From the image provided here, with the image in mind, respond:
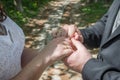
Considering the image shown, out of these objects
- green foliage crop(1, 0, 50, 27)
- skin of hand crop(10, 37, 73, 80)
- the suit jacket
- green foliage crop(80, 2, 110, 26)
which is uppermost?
the suit jacket

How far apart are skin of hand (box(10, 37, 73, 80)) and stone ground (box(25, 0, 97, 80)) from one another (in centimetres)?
472

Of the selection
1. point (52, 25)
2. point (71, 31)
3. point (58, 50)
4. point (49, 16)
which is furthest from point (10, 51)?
point (49, 16)

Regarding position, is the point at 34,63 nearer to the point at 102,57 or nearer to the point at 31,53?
the point at 31,53

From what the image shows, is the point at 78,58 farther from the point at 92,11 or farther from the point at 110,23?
the point at 92,11

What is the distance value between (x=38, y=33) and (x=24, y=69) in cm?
857

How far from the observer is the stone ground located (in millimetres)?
7906

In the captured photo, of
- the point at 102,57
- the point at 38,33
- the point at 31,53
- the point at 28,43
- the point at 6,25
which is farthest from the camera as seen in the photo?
the point at 38,33

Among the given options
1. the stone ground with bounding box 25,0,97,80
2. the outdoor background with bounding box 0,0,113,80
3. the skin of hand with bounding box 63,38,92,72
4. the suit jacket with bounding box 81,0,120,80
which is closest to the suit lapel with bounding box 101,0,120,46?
the suit jacket with bounding box 81,0,120,80

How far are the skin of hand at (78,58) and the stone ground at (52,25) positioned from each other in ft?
16.1

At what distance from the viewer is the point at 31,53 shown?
11.0 ft

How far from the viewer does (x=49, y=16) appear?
14508 millimetres

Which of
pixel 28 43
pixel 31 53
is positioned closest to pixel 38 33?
pixel 28 43

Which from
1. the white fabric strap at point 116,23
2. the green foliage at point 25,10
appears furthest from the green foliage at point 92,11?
the white fabric strap at point 116,23

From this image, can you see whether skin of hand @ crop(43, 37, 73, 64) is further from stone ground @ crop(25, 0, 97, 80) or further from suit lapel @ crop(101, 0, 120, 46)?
stone ground @ crop(25, 0, 97, 80)
